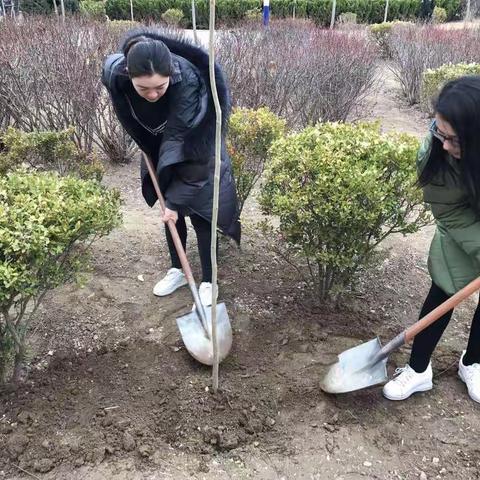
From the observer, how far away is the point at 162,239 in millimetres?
3906

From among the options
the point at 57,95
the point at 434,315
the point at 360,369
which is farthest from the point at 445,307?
the point at 57,95

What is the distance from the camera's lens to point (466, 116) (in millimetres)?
1740

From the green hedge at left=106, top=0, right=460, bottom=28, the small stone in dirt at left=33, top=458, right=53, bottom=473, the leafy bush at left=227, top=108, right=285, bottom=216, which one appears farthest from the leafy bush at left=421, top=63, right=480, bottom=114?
the green hedge at left=106, top=0, right=460, bottom=28

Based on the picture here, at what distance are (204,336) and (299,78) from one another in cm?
422

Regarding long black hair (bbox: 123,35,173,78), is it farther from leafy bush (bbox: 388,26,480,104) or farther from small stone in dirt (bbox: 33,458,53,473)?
leafy bush (bbox: 388,26,480,104)

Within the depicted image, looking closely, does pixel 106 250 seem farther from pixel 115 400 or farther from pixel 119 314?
pixel 115 400

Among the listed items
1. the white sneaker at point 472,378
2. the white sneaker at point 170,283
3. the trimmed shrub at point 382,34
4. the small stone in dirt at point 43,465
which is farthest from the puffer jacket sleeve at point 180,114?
the trimmed shrub at point 382,34

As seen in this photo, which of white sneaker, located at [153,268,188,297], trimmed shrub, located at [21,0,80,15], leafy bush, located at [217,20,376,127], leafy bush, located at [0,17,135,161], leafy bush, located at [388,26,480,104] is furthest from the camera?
trimmed shrub, located at [21,0,80,15]

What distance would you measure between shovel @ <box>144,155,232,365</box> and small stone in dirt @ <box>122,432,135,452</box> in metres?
0.51

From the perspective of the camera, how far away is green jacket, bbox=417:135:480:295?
6.75 ft

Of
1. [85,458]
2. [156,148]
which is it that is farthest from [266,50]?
[85,458]

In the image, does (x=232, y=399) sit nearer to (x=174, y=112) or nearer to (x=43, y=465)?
(x=43, y=465)

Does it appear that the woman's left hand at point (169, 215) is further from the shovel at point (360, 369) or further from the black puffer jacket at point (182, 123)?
the shovel at point (360, 369)

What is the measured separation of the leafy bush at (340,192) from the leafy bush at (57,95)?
2701mm
